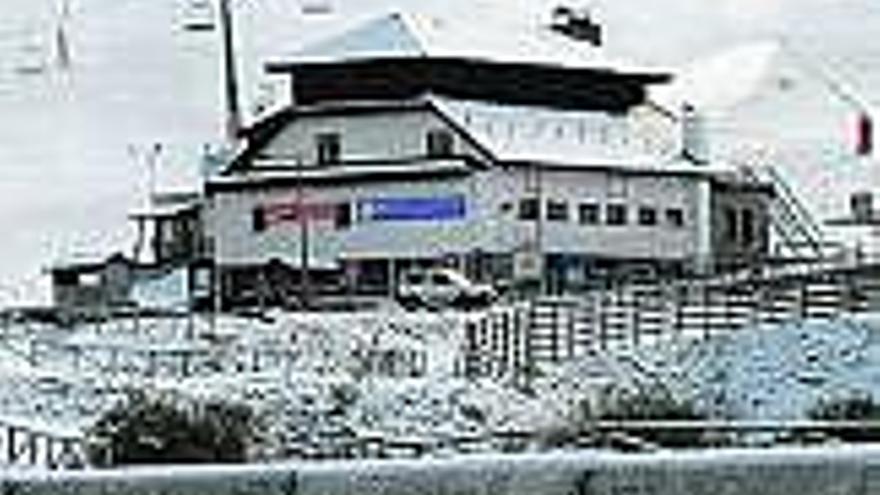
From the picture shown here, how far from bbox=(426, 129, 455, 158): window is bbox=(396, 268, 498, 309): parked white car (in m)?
7.28

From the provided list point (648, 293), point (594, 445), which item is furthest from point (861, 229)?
point (594, 445)

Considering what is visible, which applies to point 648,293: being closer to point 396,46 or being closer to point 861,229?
point 396,46

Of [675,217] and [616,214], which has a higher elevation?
[616,214]

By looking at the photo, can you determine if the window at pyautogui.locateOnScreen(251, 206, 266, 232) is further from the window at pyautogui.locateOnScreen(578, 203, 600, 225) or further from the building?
the window at pyautogui.locateOnScreen(578, 203, 600, 225)

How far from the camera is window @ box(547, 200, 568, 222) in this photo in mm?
80688

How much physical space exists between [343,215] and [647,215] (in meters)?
10.7

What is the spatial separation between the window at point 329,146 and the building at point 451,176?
65 millimetres

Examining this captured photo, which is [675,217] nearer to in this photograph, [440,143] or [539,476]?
[440,143]

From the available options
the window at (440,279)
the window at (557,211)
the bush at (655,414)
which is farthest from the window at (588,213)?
the bush at (655,414)

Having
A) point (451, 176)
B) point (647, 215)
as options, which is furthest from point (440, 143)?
point (647, 215)

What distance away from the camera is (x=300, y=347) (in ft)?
162

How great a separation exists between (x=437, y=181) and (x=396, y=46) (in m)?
6.59

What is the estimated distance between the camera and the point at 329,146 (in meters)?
80.6

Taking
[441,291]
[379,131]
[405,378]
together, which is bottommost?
[441,291]
